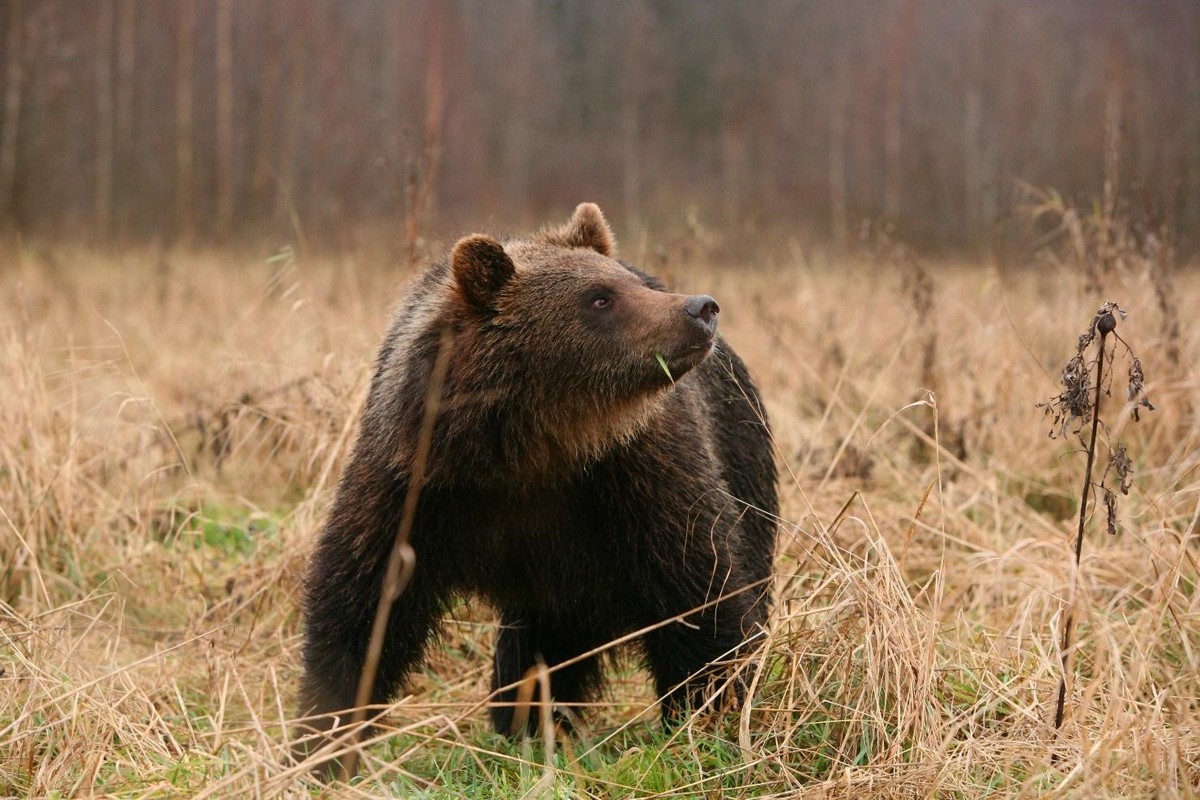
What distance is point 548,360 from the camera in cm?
394

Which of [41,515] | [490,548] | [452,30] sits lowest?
[41,515]

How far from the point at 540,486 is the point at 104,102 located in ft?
56.6

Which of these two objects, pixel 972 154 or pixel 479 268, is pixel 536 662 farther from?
pixel 972 154

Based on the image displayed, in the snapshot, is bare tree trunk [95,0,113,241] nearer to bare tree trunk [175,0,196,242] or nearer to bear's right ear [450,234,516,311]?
bare tree trunk [175,0,196,242]

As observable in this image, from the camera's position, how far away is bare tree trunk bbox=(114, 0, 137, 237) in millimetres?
18688

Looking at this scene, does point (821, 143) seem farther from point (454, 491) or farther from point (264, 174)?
point (454, 491)

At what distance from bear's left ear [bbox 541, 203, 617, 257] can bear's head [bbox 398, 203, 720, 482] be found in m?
0.44

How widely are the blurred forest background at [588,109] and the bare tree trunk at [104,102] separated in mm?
31

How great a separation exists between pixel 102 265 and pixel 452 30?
921cm

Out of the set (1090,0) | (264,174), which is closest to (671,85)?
(1090,0)

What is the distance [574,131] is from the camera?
23875 millimetres

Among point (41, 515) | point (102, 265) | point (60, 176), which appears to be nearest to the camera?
point (41, 515)

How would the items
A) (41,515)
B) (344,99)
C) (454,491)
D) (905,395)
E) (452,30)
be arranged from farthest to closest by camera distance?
(452,30), (344,99), (905,395), (41,515), (454,491)

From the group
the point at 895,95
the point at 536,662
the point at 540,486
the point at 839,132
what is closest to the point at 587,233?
the point at 540,486
